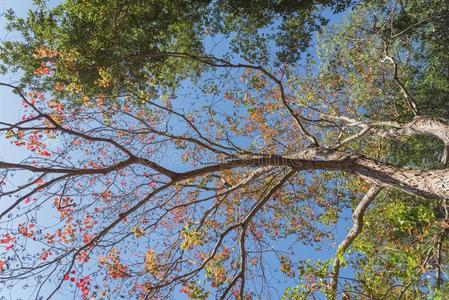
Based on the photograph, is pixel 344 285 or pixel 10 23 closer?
pixel 344 285

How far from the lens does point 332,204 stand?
11164 mm

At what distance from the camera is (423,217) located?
4.89 metres

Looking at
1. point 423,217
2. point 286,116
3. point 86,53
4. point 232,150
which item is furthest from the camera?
point 286,116

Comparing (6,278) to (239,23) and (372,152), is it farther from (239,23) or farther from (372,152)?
(372,152)

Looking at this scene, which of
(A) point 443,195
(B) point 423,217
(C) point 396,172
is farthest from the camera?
(B) point 423,217

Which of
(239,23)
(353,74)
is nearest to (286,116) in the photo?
(353,74)

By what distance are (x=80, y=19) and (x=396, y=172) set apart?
7912mm

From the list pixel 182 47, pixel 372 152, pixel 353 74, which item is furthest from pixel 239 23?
pixel 372 152

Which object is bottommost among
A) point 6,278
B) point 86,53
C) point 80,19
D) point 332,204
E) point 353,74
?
point 6,278

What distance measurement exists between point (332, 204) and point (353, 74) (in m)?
4.79

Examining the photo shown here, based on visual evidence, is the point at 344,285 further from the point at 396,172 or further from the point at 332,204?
the point at 332,204

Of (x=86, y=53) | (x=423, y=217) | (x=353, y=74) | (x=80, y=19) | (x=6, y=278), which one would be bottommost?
(x=6, y=278)

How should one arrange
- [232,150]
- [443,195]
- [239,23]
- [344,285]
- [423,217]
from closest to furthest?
[443,195] < [423,217] < [344,285] < [232,150] < [239,23]

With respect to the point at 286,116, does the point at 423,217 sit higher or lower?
lower
